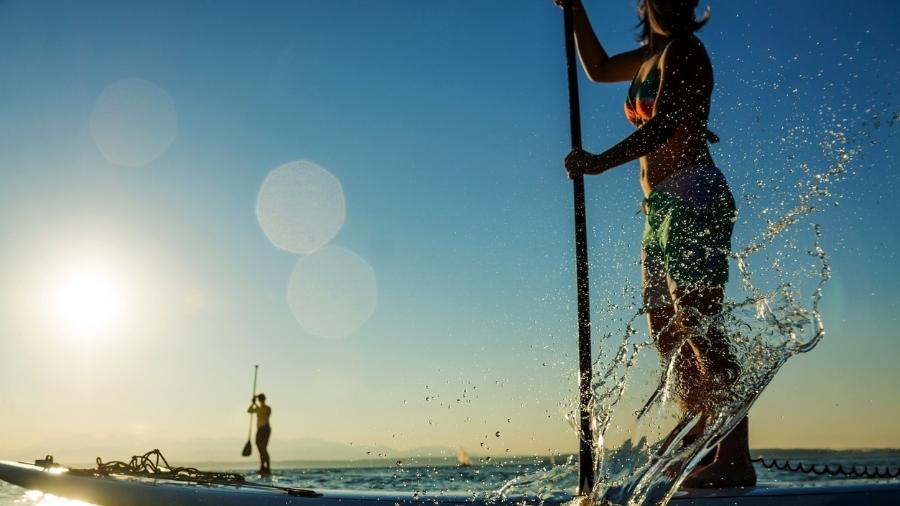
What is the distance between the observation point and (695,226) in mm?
1978

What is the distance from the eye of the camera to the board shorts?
1969 millimetres

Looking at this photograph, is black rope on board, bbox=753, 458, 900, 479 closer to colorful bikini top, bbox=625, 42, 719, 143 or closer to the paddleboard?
the paddleboard

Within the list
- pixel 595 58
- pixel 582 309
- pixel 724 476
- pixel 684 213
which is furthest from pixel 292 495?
pixel 595 58

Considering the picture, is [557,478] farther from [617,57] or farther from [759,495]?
[617,57]

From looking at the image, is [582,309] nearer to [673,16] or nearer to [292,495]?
[673,16]

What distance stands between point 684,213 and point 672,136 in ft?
0.98

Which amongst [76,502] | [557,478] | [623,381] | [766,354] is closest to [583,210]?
[623,381]

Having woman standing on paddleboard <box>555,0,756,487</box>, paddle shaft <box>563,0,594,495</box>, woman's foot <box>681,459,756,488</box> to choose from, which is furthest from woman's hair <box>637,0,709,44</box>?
woman's foot <box>681,459,756,488</box>

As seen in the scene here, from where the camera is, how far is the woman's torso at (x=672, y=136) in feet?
6.91

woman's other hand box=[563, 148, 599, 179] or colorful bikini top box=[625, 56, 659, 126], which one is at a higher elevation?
colorful bikini top box=[625, 56, 659, 126]

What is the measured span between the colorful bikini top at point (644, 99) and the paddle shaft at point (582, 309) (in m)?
0.23

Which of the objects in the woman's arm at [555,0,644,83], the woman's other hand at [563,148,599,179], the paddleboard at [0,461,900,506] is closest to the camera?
the paddleboard at [0,461,900,506]

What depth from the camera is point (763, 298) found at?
205 centimetres

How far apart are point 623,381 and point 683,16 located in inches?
50.8
